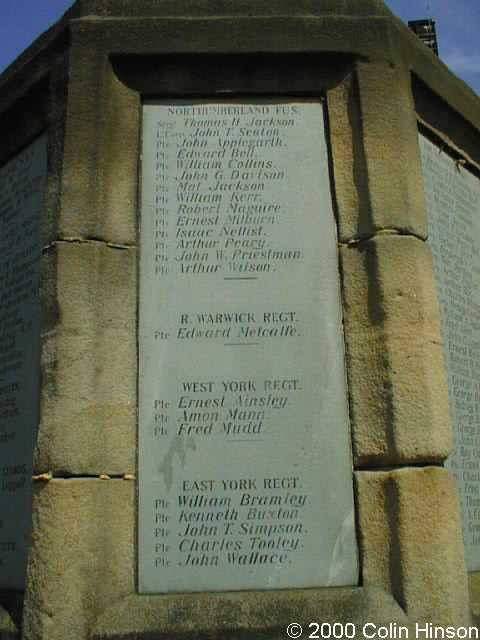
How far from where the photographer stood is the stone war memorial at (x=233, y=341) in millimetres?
3098

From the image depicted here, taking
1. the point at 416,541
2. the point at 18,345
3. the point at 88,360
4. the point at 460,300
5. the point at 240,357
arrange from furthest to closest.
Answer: the point at 460,300 → the point at 18,345 → the point at 240,357 → the point at 88,360 → the point at 416,541

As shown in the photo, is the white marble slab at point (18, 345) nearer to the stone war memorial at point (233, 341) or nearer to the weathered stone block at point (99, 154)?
the stone war memorial at point (233, 341)

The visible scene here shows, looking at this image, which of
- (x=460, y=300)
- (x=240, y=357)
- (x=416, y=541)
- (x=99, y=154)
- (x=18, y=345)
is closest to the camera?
(x=416, y=541)

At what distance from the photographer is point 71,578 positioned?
9.88 feet

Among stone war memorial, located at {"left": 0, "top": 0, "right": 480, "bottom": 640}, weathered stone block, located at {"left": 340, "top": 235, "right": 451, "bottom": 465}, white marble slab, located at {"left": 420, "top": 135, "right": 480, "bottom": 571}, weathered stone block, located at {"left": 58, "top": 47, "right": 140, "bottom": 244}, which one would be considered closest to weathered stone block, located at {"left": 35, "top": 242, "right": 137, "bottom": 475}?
stone war memorial, located at {"left": 0, "top": 0, "right": 480, "bottom": 640}

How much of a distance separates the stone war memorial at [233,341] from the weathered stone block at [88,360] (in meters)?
0.01

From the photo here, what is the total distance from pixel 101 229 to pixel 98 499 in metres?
1.34

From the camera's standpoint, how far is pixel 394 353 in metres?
3.35

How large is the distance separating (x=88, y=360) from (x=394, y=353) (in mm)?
1476

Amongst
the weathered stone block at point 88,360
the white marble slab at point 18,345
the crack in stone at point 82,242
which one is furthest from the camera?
the white marble slab at point 18,345

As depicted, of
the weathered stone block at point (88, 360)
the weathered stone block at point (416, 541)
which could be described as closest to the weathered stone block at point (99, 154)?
the weathered stone block at point (88, 360)

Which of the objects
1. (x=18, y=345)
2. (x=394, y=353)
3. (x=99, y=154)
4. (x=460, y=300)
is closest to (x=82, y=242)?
(x=99, y=154)

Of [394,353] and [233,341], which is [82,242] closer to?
[233,341]

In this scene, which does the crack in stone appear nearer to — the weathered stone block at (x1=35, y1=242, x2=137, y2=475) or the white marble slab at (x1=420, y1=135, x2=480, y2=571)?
the weathered stone block at (x1=35, y1=242, x2=137, y2=475)
